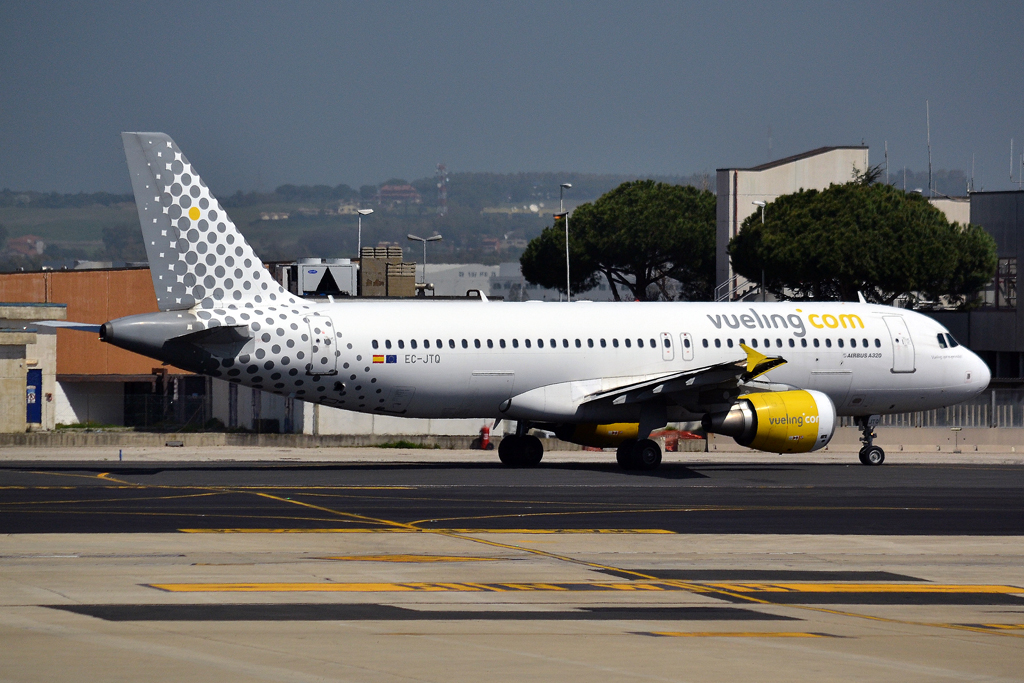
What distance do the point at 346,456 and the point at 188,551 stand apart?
2251cm

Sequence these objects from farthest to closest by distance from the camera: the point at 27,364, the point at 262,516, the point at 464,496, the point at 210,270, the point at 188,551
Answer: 1. the point at 27,364
2. the point at 210,270
3. the point at 464,496
4. the point at 262,516
5. the point at 188,551

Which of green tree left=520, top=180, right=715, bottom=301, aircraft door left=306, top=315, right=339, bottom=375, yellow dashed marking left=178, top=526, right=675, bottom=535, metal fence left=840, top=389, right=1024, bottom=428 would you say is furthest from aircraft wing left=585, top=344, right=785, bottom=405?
green tree left=520, top=180, right=715, bottom=301

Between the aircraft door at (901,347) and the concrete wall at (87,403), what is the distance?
39984 millimetres

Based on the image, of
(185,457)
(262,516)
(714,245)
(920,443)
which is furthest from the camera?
(714,245)

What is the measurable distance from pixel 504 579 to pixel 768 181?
85667 mm

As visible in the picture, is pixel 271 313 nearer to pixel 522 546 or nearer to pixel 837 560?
pixel 522 546

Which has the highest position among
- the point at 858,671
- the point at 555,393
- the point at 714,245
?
the point at 714,245

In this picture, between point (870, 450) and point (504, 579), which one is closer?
point (504, 579)

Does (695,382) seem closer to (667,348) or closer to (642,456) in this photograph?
(642,456)

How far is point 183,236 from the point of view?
3225 centimetres

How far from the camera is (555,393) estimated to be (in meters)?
35.2

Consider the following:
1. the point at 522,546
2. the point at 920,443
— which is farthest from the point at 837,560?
the point at 920,443

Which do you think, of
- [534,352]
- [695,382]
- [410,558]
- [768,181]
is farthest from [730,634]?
[768,181]

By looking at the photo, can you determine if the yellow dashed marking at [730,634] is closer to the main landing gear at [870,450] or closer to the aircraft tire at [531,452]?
the aircraft tire at [531,452]
